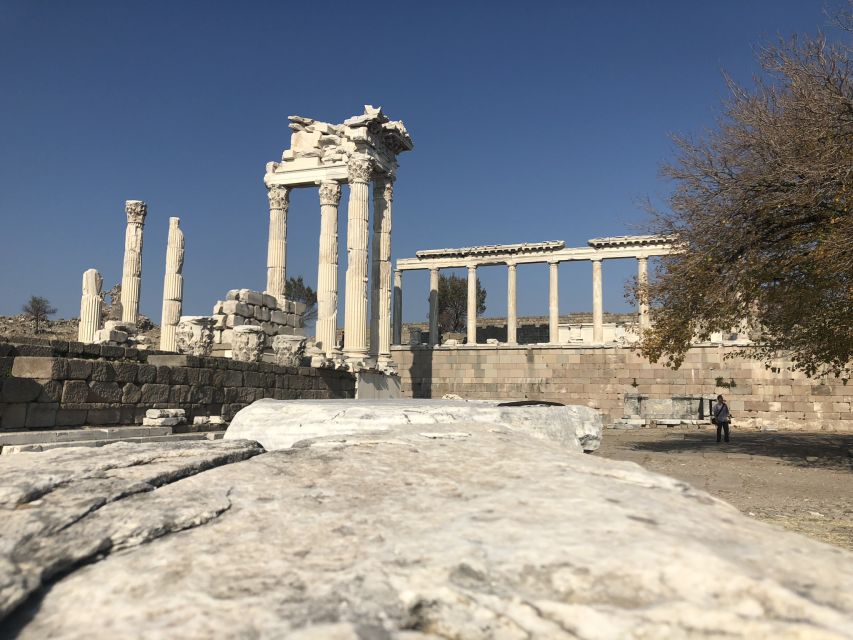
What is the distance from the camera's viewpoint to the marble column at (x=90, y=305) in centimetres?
2170

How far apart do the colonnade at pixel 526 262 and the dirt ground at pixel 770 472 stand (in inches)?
551

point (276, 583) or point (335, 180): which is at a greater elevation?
point (335, 180)

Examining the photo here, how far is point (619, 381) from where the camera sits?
3294 cm

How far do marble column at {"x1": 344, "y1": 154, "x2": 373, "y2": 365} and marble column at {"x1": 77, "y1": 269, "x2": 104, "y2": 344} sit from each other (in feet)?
26.3

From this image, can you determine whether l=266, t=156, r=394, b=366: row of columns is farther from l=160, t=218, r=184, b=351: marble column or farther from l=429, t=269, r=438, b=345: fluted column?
l=429, t=269, r=438, b=345: fluted column

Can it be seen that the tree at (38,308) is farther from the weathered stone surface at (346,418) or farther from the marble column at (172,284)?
the weathered stone surface at (346,418)

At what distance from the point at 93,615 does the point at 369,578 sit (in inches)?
21.1

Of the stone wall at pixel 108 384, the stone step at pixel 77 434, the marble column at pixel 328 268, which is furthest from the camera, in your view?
the marble column at pixel 328 268

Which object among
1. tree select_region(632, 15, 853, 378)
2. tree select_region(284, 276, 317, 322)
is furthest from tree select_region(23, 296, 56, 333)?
tree select_region(632, 15, 853, 378)

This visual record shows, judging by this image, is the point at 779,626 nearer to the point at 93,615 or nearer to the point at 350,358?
the point at 93,615

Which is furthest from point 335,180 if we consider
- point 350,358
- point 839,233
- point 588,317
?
point 588,317

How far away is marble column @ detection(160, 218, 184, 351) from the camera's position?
2338 centimetres

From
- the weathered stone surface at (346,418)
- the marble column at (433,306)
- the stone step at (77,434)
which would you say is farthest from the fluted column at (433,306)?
the weathered stone surface at (346,418)

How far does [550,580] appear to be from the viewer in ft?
4.54
